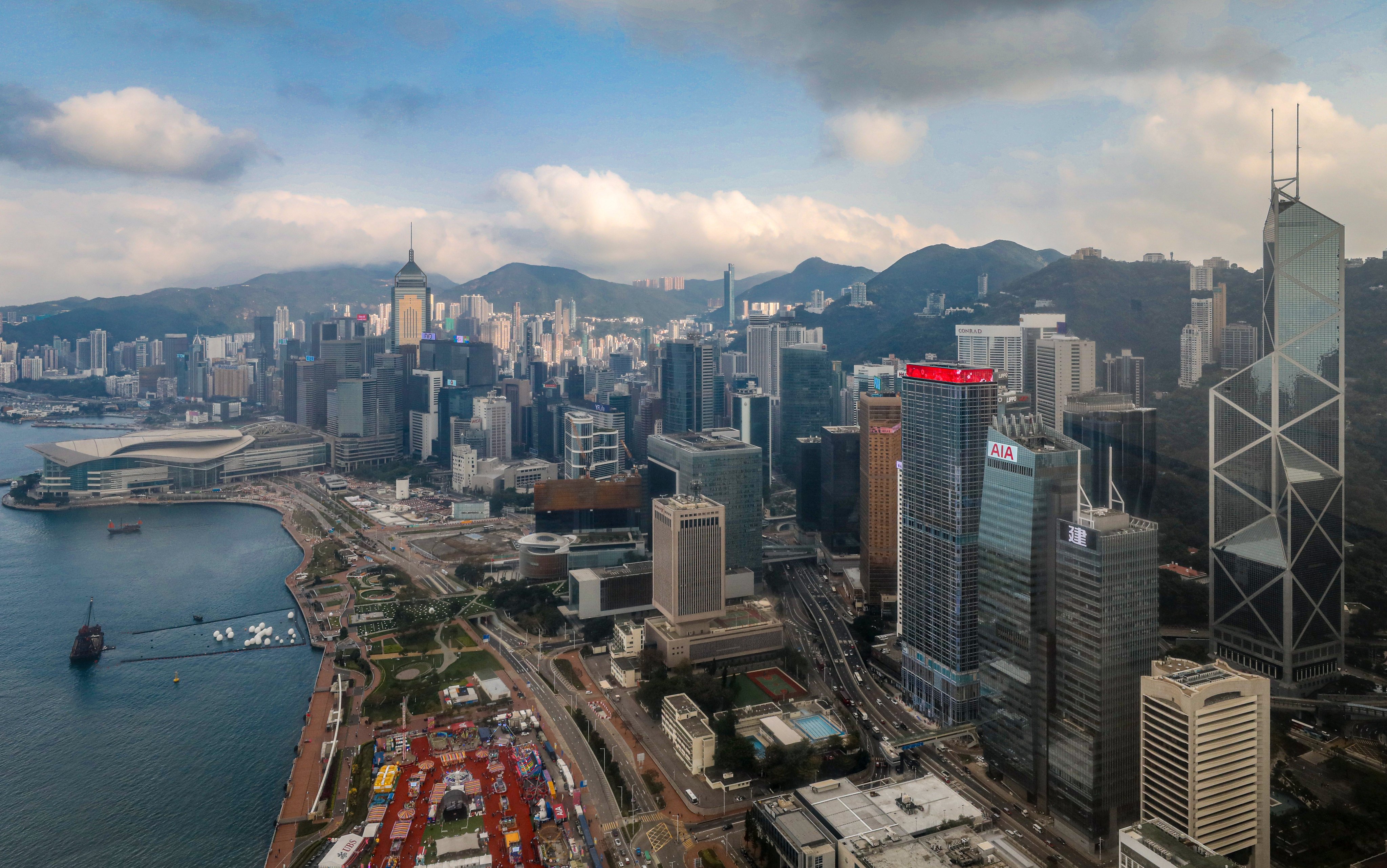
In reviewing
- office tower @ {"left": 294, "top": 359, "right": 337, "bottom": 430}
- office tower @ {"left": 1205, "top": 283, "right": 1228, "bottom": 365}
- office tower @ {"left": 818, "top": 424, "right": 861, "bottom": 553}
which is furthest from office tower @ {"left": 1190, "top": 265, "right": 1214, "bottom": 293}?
office tower @ {"left": 294, "top": 359, "right": 337, "bottom": 430}

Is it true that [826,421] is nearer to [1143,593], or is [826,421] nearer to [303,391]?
[1143,593]

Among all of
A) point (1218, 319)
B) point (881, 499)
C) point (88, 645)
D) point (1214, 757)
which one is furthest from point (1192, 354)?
point (88, 645)

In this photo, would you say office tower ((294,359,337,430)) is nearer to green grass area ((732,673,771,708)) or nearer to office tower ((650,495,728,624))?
office tower ((650,495,728,624))

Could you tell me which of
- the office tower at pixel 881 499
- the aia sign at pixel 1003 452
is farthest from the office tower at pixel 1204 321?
the aia sign at pixel 1003 452

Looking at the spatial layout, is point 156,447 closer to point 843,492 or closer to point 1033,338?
point 843,492

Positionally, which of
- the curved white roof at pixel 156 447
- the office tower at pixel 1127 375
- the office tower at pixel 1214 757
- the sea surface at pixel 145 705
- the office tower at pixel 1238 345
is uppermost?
the office tower at pixel 1238 345

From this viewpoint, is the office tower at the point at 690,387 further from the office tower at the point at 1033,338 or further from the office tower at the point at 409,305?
the office tower at the point at 409,305
